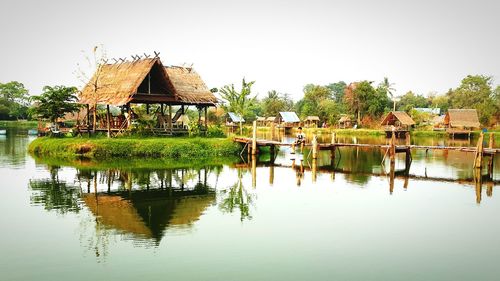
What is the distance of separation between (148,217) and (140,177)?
681cm

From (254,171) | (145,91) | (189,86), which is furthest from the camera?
(189,86)

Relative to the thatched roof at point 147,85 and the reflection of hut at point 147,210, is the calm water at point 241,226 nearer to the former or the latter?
the reflection of hut at point 147,210

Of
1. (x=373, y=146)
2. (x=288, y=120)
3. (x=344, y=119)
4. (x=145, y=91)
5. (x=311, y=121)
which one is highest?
(x=145, y=91)

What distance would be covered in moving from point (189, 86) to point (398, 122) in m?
33.4

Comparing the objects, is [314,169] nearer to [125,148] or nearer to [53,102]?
[125,148]

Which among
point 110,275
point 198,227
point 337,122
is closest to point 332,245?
point 198,227

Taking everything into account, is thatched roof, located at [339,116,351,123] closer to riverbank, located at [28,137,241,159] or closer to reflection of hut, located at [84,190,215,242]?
riverbank, located at [28,137,241,159]

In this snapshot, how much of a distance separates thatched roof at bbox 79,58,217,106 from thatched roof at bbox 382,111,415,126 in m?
29.8

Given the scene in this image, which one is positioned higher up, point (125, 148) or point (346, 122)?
point (346, 122)

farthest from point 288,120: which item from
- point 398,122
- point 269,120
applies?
point 398,122

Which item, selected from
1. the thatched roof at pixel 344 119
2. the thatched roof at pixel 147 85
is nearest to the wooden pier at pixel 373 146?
the thatched roof at pixel 147 85

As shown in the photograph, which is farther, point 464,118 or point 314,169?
point 464,118

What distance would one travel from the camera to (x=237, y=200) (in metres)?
14.8

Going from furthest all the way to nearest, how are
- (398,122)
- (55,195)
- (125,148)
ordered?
1. (398,122)
2. (125,148)
3. (55,195)
